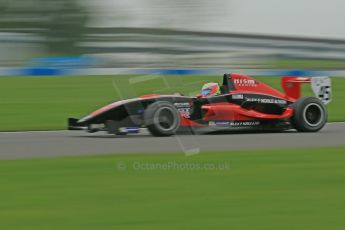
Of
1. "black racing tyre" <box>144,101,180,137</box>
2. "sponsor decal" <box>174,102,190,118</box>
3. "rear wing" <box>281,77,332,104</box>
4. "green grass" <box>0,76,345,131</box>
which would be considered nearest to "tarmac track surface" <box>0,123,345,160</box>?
"black racing tyre" <box>144,101,180,137</box>

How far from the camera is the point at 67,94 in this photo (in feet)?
53.4

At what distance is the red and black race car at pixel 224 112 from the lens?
366 inches

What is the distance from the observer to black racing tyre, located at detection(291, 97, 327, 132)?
9.95 metres

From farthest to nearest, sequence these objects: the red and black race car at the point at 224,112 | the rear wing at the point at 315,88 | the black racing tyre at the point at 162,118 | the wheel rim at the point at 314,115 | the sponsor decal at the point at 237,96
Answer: the rear wing at the point at 315,88 < the wheel rim at the point at 314,115 < the sponsor decal at the point at 237,96 < the red and black race car at the point at 224,112 < the black racing tyre at the point at 162,118

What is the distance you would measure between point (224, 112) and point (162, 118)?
3.23ft

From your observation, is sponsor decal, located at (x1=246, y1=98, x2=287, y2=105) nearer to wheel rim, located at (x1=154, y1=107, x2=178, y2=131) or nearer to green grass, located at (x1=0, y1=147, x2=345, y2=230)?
wheel rim, located at (x1=154, y1=107, x2=178, y2=131)

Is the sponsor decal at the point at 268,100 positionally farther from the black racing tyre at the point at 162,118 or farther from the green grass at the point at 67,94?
the black racing tyre at the point at 162,118

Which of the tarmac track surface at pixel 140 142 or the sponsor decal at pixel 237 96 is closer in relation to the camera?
the tarmac track surface at pixel 140 142

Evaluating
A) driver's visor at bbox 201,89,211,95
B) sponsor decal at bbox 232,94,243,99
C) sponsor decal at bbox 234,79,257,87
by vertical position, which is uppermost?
sponsor decal at bbox 234,79,257,87

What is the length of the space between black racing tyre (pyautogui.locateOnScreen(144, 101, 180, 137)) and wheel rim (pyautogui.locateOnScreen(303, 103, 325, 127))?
6.78ft

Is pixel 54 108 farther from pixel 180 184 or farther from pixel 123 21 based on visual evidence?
pixel 180 184

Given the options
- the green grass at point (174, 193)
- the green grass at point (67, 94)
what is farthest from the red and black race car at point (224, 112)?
the green grass at point (174, 193)

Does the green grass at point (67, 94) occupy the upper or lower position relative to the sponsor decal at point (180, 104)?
upper

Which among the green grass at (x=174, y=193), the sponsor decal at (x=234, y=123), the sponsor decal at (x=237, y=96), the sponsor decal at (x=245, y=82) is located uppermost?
the sponsor decal at (x=245, y=82)
